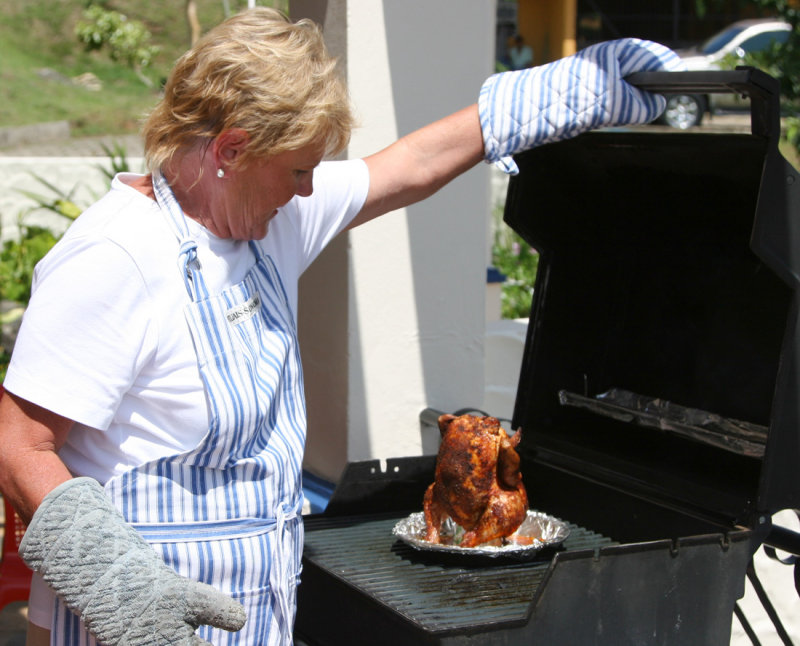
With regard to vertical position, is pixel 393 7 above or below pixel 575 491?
above

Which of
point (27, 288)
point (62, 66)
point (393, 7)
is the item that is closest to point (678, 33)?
point (62, 66)

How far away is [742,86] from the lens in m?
1.87

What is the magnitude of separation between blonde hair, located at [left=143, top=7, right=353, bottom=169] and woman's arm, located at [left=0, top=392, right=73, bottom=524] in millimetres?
511

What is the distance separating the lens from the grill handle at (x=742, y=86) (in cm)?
186

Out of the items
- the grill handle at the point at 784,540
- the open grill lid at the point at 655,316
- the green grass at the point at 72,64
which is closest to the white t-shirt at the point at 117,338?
the open grill lid at the point at 655,316

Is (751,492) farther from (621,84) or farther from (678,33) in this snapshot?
(678,33)

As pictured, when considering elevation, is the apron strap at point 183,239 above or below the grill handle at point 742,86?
below

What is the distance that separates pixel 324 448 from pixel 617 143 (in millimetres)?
1591

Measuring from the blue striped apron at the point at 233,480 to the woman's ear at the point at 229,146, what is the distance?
12 centimetres

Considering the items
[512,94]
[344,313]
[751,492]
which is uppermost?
[512,94]

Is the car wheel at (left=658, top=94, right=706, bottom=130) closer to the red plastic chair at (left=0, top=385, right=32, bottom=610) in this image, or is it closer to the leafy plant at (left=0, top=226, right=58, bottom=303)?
the leafy plant at (left=0, top=226, right=58, bottom=303)

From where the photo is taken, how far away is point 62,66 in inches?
875

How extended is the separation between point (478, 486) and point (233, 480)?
723 millimetres

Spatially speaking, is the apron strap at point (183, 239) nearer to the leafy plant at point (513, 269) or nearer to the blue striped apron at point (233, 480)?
the blue striped apron at point (233, 480)
